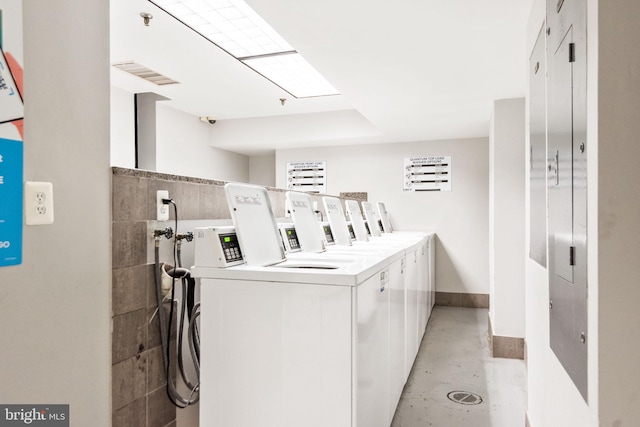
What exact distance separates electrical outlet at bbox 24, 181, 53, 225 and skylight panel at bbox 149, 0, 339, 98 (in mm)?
1850

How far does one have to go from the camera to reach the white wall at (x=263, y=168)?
7336 mm

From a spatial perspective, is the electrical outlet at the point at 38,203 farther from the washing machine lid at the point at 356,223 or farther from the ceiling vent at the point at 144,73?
the washing machine lid at the point at 356,223

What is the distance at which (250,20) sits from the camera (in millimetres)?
2865

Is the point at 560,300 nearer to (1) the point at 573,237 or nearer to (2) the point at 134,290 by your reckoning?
(1) the point at 573,237

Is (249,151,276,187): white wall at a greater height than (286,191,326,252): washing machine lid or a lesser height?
greater

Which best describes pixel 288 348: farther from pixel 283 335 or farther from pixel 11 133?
pixel 11 133

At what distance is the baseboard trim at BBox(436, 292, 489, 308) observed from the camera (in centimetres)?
562

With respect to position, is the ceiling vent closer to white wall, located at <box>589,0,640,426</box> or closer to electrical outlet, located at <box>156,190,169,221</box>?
electrical outlet, located at <box>156,190,169,221</box>

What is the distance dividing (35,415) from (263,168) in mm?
6283

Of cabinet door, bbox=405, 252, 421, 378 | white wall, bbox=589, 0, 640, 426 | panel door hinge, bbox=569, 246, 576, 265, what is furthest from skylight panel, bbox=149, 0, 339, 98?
panel door hinge, bbox=569, 246, 576, 265

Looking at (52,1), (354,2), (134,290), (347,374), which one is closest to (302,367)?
(347,374)

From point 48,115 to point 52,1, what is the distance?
36 centimetres

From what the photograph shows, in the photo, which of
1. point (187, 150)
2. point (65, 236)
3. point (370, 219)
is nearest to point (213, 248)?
point (65, 236)

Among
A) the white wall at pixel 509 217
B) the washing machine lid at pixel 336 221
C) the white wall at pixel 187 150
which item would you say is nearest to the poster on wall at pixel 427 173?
the white wall at pixel 509 217
